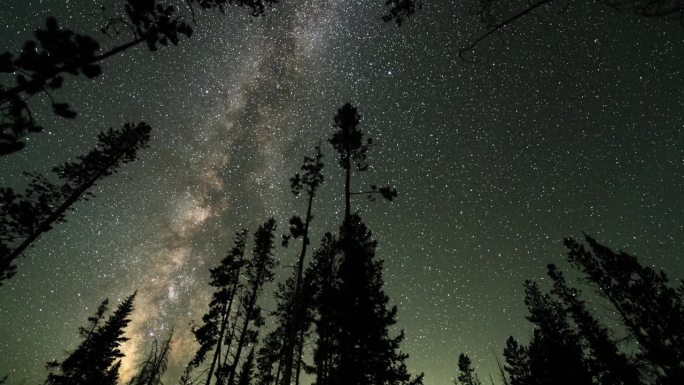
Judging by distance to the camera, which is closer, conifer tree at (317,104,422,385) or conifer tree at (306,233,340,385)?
conifer tree at (317,104,422,385)

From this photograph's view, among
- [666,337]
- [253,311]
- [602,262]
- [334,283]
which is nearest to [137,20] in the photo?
[334,283]

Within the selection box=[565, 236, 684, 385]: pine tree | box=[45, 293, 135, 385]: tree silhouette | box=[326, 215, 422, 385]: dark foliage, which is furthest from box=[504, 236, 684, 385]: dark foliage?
box=[45, 293, 135, 385]: tree silhouette

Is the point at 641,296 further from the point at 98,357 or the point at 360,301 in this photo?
the point at 98,357

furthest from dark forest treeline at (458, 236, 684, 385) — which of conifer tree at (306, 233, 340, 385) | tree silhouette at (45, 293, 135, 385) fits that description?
tree silhouette at (45, 293, 135, 385)

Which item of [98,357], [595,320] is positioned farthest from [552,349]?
[98,357]

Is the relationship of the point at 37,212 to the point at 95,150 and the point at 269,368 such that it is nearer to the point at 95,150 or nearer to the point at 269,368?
the point at 95,150

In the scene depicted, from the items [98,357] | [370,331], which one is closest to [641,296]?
[370,331]

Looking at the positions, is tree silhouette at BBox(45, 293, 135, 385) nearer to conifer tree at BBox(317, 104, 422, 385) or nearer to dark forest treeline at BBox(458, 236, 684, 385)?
conifer tree at BBox(317, 104, 422, 385)

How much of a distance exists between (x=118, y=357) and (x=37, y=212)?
19.5 meters

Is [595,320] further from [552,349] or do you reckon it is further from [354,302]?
[354,302]

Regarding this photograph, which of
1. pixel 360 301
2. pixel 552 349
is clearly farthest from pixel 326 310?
pixel 552 349

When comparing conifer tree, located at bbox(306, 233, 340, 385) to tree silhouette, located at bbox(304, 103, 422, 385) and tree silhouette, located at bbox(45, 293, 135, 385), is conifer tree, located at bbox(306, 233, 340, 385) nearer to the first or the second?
tree silhouette, located at bbox(304, 103, 422, 385)

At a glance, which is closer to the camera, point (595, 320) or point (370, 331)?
point (370, 331)

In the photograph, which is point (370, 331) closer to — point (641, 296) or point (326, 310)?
point (326, 310)
